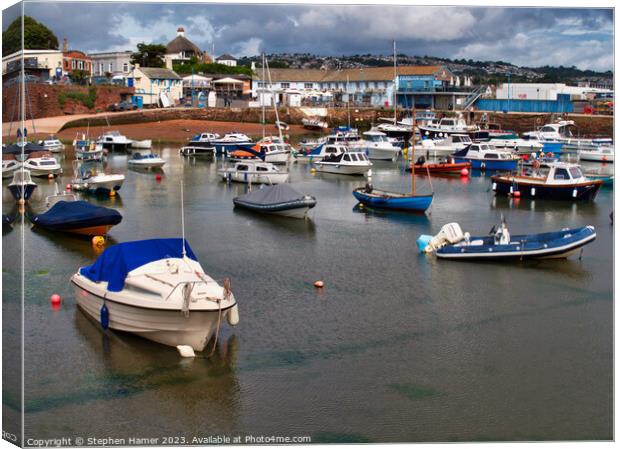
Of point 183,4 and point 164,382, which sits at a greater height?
point 183,4

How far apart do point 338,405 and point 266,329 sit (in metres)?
4.19

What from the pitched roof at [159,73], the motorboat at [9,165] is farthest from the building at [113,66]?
the motorboat at [9,165]

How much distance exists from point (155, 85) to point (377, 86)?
70.9 ft

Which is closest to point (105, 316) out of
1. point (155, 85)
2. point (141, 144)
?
point (141, 144)

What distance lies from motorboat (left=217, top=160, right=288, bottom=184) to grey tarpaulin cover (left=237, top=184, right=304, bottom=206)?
23.3 feet

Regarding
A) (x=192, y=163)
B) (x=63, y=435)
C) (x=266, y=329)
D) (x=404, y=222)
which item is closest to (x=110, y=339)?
(x=266, y=329)

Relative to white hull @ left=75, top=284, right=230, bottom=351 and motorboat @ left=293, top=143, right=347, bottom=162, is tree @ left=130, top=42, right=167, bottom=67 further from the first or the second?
white hull @ left=75, top=284, right=230, bottom=351

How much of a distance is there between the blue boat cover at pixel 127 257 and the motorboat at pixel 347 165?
28747 millimetres

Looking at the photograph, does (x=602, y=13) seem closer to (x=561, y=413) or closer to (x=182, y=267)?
(x=561, y=413)

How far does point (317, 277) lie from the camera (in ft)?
70.8

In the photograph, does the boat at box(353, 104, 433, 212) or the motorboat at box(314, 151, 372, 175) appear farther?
the motorboat at box(314, 151, 372, 175)

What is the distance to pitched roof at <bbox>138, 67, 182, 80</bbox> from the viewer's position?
255ft

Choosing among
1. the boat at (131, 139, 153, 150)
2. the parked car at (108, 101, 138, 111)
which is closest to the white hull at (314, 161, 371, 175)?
the boat at (131, 139, 153, 150)

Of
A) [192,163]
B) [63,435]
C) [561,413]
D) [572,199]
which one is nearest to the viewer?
[63,435]
